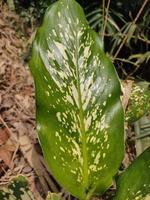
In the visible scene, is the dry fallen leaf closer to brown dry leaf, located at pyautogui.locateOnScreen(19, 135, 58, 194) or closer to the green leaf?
brown dry leaf, located at pyautogui.locateOnScreen(19, 135, 58, 194)

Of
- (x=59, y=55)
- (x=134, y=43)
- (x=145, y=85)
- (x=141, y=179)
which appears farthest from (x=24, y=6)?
(x=141, y=179)

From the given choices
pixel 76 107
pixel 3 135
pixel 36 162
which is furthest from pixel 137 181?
pixel 3 135

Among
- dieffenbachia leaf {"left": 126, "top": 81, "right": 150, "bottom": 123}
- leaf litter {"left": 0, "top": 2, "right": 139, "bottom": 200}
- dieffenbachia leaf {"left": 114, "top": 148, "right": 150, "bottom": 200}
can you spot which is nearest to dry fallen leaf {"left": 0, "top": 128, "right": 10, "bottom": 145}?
leaf litter {"left": 0, "top": 2, "right": 139, "bottom": 200}

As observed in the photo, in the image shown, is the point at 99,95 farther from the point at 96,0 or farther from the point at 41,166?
the point at 96,0

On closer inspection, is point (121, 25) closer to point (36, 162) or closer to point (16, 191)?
point (36, 162)

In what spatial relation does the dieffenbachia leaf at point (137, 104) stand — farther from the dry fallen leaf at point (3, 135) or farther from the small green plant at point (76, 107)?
the dry fallen leaf at point (3, 135)
